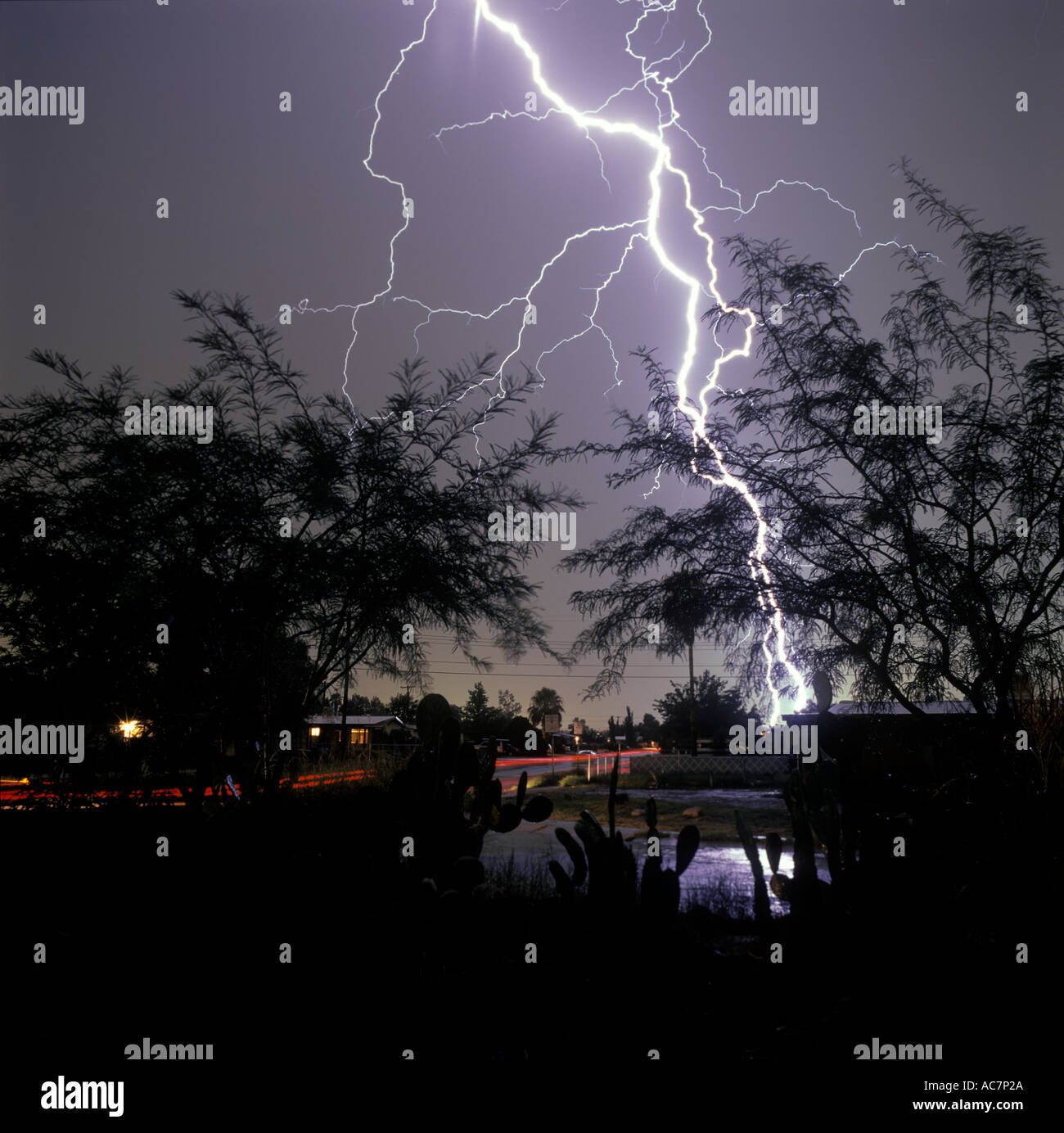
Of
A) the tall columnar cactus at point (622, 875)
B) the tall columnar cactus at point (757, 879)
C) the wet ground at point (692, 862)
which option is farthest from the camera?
the wet ground at point (692, 862)

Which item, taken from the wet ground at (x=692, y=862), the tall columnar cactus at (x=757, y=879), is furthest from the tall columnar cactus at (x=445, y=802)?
the wet ground at (x=692, y=862)

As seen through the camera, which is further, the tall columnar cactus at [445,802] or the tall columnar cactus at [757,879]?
the tall columnar cactus at [445,802]

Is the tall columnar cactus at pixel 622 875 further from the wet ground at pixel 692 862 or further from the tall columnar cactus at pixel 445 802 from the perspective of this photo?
the wet ground at pixel 692 862

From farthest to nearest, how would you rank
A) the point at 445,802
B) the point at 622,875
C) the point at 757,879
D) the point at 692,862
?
the point at 692,862 < the point at 445,802 < the point at 757,879 < the point at 622,875

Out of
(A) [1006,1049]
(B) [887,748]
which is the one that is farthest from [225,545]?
(A) [1006,1049]

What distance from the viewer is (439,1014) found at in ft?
7.90

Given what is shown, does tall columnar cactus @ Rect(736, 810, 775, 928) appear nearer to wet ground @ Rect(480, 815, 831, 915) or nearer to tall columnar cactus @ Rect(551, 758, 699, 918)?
tall columnar cactus @ Rect(551, 758, 699, 918)

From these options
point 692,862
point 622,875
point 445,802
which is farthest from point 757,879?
point 692,862

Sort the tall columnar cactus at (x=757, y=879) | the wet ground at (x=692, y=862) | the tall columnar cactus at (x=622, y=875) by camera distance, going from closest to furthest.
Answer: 1. the tall columnar cactus at (x=622, y=875)
2. the tall columnar cactus at (x=757, y=879)
3. the wet ground at (x=692, y=862)

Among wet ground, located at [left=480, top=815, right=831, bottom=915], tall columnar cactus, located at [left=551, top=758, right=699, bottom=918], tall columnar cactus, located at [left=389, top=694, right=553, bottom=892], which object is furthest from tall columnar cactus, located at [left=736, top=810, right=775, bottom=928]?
wet ground, located at [left=480, top=815, right=831, bottom=915]

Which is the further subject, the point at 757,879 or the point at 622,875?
the point at 757,879

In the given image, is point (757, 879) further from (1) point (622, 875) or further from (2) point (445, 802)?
(2) point (445, 802)

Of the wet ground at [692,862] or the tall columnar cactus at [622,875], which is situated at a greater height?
the tall columnar cactus at [622,875]
